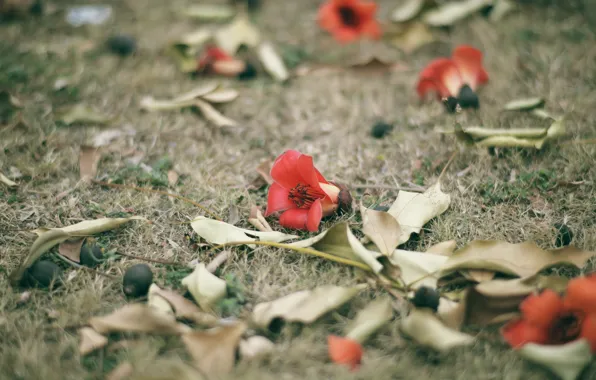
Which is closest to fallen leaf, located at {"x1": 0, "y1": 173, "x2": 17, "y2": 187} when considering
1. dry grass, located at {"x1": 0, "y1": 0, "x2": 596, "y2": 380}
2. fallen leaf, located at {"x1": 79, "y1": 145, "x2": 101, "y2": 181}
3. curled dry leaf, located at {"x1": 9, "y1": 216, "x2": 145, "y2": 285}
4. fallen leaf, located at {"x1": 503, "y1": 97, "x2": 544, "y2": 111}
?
dry grass, located at {"x1": 0, "y1": 0, "x2": 596, "y2": 380}

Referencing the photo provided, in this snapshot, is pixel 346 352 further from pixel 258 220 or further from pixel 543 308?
pixel 258 220

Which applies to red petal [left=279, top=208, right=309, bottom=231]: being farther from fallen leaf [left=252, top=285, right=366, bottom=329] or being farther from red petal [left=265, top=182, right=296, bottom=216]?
Answer: fallen leaf [left=252, top=285, right=366, bottom=329]

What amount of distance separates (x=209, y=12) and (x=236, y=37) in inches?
17.9

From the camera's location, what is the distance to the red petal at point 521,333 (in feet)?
3.79

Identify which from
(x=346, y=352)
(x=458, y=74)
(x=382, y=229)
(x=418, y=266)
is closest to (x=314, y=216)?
(x=382, y=229)

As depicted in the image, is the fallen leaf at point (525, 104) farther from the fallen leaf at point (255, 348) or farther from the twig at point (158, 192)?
the fallen leaf at point (255, 348)

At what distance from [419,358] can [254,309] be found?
425 mm

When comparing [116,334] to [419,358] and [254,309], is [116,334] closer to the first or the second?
[254,309]

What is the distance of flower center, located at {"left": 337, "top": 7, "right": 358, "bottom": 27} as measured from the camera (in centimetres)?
250

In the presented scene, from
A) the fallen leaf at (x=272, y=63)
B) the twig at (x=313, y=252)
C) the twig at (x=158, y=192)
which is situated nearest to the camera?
the twig at (x=313, y=252)

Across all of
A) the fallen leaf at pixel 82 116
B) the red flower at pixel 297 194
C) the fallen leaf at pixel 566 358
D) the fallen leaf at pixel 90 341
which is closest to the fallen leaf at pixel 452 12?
the red flower at pixel 297 194

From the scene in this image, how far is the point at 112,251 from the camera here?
4.96 feet

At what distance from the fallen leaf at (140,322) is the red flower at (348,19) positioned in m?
1.72

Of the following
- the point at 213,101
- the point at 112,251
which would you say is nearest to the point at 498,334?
the point at 112,251
